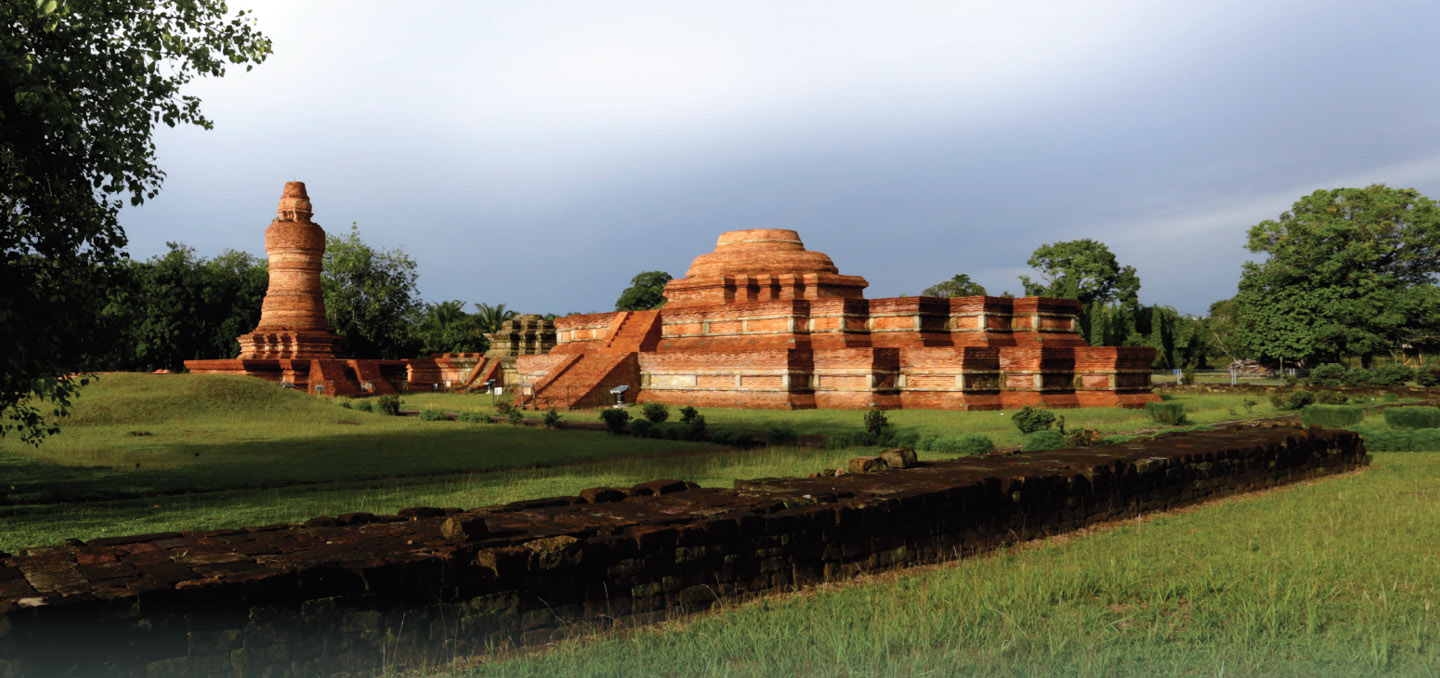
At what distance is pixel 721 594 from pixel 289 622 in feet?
7.44

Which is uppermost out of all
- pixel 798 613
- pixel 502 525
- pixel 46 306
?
pixel 46 306

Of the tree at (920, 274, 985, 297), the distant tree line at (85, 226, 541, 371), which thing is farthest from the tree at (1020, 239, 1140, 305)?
the distant tree line at (85, 226, 541, 371)

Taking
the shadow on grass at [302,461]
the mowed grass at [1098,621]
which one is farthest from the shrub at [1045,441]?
the mowed grass at [1098,621]

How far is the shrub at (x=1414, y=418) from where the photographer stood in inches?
615

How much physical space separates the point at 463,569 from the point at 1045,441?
11.3 metres

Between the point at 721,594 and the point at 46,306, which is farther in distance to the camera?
the point at 46,306

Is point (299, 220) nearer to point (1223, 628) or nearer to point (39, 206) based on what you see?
point (39, 206)

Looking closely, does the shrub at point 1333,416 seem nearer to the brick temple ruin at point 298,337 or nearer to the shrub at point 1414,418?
the shrub at point 1414,418

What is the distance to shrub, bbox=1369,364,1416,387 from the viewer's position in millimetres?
29812

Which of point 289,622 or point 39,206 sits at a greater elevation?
point 39,206

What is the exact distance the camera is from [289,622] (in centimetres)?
374

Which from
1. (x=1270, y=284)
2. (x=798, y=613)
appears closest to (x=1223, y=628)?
(x=798, y=613)

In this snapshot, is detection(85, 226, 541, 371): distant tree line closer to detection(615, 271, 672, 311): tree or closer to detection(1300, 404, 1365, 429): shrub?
detection(615, 271, 672, 311): tree

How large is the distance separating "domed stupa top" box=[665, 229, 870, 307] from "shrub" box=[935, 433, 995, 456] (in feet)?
49.9
